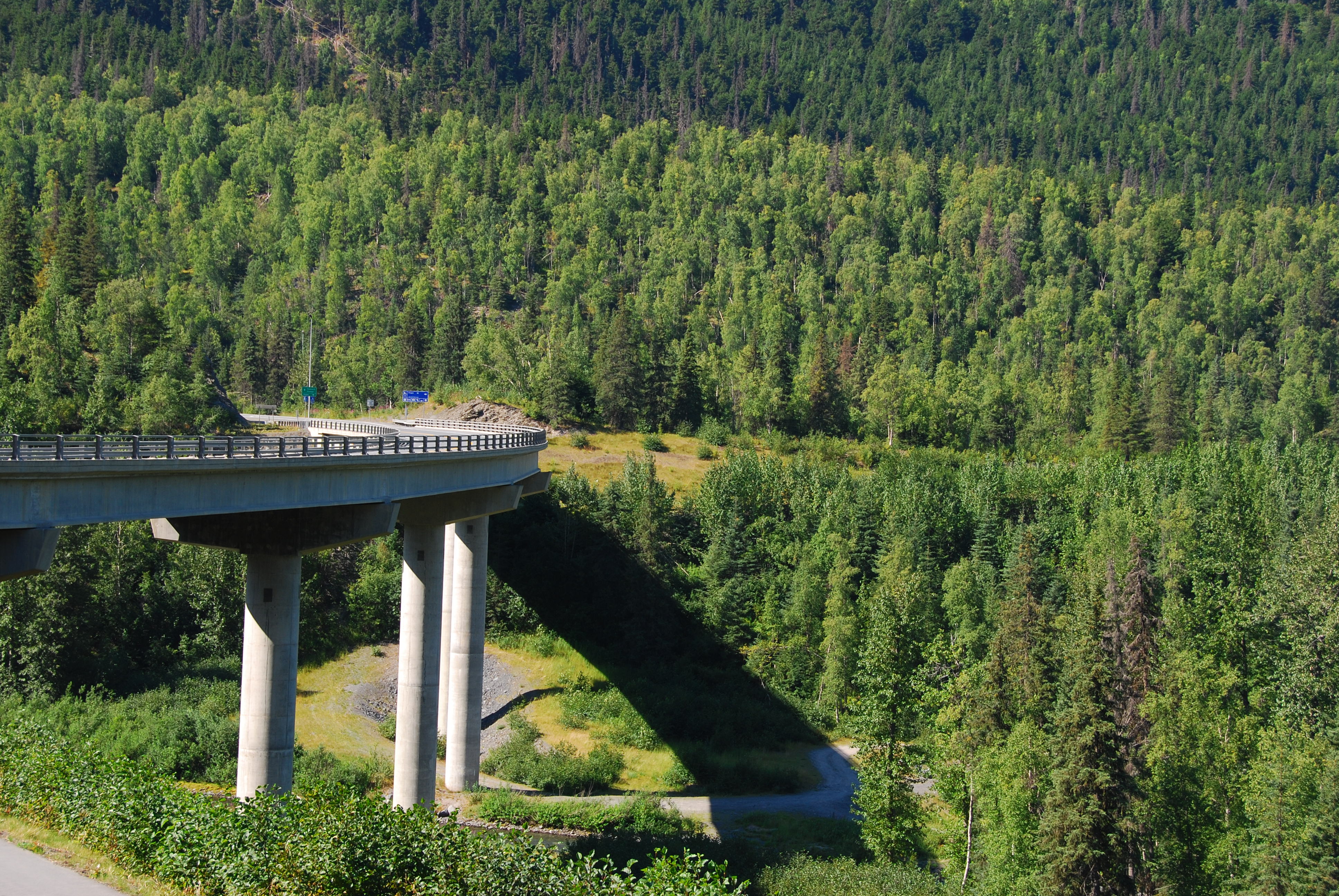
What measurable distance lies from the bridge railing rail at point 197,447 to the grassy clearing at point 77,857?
341 inches

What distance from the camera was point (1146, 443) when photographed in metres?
127

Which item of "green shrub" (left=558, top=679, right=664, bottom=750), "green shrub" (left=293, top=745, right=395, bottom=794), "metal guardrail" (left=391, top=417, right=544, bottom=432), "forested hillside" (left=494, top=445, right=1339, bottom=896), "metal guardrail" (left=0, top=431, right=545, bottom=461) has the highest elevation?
"metal guardrail" (left=0, top=431, right=545, bottom=461)

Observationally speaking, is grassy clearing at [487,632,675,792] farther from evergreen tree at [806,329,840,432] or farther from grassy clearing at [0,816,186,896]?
evergreen tree at [806,329,840,432]

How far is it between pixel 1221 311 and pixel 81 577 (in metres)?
161

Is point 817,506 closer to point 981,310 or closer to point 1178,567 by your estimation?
point 1178,567

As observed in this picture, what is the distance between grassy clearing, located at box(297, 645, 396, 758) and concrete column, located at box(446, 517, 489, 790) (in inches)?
152

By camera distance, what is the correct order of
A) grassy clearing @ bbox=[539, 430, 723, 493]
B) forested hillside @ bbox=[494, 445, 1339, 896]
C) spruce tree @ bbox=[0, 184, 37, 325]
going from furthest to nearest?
1. grassy clearing @ bbox=[539, 430, 723, 493]
2. spruce tree @ bbox=[0, 184, 37, 325]
3. forested hillside @ bbox=[494, 445, 1339, 896]

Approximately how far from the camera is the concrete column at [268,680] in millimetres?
31938

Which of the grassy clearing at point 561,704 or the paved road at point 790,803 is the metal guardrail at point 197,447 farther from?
the grassy clearing at point 561,704

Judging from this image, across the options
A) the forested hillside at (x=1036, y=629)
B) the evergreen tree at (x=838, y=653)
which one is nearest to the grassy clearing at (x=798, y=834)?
the forested hillside at (x=1036, y=629)

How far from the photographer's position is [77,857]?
25.3 metres

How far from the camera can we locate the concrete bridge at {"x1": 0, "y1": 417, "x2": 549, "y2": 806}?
24.6 metres

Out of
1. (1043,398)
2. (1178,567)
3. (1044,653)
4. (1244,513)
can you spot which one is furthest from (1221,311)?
(1044,653)

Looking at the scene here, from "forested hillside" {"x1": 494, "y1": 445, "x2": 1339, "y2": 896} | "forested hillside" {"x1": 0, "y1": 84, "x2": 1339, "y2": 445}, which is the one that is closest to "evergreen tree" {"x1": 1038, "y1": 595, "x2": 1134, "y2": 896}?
"forested hillside" {"x1": 494, "y1": 445, "x2": 1339, "y2": 896}
